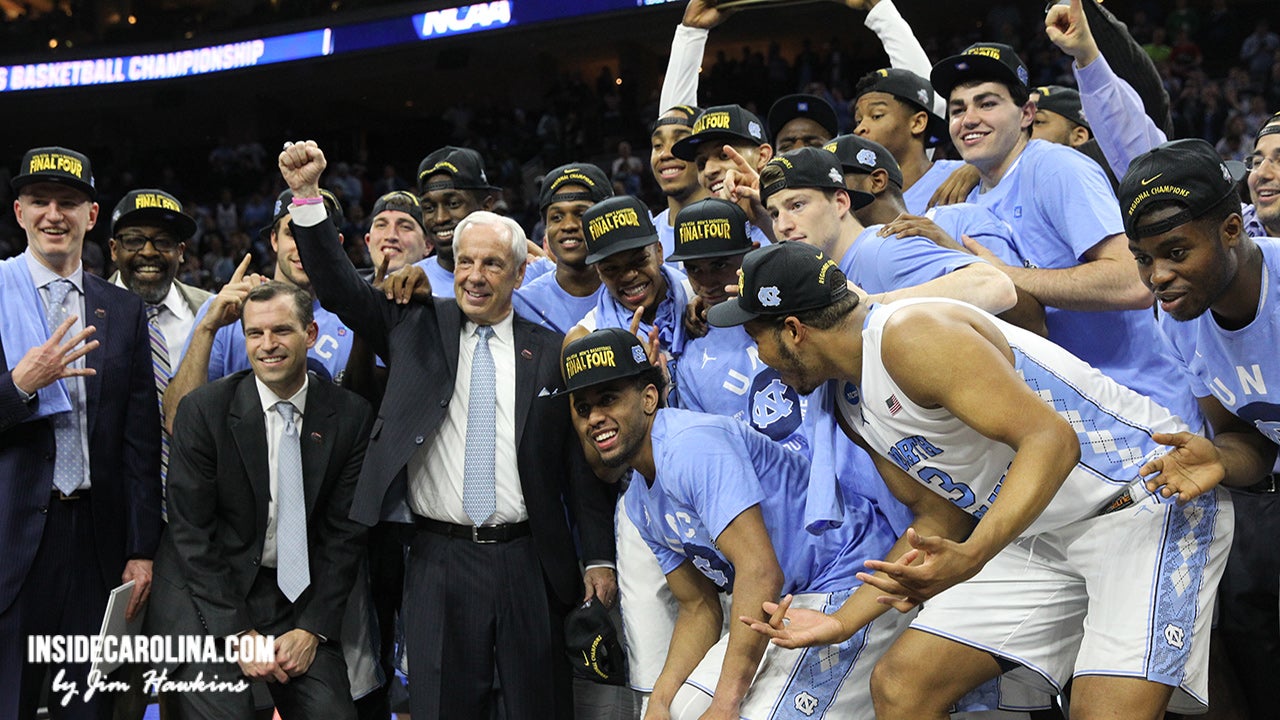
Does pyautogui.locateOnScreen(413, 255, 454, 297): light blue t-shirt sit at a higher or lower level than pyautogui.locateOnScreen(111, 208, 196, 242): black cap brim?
lower

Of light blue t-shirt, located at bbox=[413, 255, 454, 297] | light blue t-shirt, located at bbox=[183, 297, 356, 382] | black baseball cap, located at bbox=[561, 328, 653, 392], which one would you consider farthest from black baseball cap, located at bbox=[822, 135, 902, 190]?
light blue t-shirt, located at bbox=[183, 297, 356, 382]

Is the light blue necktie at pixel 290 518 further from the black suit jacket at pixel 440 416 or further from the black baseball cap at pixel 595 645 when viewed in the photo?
the black baseball cap at pixel 595 645

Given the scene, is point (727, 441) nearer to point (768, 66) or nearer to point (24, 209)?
point (24, 209)

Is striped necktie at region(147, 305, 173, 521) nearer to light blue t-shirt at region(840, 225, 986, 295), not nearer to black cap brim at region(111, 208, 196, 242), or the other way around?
black cap brim at region(111, 208, 196, 242)

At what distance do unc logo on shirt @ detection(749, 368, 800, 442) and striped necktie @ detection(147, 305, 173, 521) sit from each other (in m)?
2.09

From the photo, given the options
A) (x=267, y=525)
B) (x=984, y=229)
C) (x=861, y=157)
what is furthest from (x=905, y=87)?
(x=267, y=525)

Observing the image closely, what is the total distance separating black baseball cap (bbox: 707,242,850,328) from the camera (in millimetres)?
2639

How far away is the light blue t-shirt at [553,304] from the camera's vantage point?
14.0 feet

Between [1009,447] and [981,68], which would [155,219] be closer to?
[981,68]

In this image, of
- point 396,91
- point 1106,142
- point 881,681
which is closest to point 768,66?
point 396,91

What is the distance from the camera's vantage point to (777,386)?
3549 millimetres

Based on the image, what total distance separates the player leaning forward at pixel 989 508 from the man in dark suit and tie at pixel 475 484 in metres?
1.10

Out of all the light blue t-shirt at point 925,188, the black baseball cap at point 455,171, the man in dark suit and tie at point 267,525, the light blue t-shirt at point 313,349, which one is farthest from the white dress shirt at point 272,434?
the light blue t-shirt at point 925,188

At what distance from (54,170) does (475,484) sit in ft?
5.96
